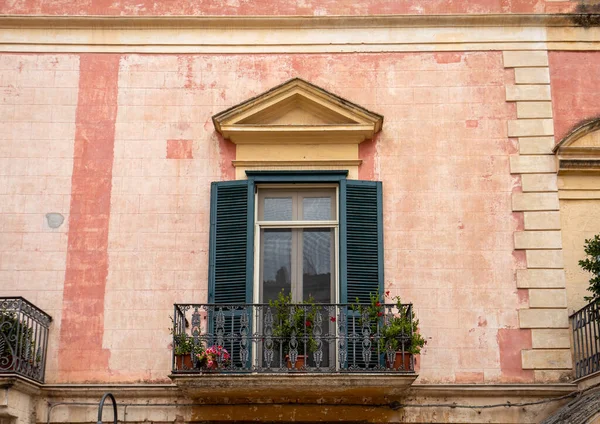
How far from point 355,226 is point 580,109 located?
336 cm

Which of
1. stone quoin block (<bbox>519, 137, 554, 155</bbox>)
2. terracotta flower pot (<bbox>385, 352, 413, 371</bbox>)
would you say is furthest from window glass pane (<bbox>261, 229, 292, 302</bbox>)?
stone quoin block (<bbox>519, 137, 554, 155</bbox>)

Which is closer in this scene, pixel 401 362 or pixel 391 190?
pixel 401 362

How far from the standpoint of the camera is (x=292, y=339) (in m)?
11.4

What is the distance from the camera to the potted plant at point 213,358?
1130cm

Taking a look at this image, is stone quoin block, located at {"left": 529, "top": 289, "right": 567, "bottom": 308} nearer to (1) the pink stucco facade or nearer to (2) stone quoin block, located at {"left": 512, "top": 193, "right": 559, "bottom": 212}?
(1) the pink stucco facade

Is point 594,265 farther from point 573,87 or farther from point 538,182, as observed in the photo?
point 573,87

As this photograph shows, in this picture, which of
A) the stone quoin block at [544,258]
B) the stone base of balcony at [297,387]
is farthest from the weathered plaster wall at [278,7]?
the stone base of balcony at [297,387]

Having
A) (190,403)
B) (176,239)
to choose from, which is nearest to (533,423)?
(190,403)

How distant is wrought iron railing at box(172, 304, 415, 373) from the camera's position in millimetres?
11359

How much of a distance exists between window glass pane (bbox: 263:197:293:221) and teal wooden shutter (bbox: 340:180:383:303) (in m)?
0.69

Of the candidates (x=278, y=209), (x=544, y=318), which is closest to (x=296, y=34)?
(x=278, y=209)

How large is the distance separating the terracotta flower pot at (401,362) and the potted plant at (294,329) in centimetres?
89

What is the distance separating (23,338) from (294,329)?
308 cm

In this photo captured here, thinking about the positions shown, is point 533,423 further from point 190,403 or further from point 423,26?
point 423,26
